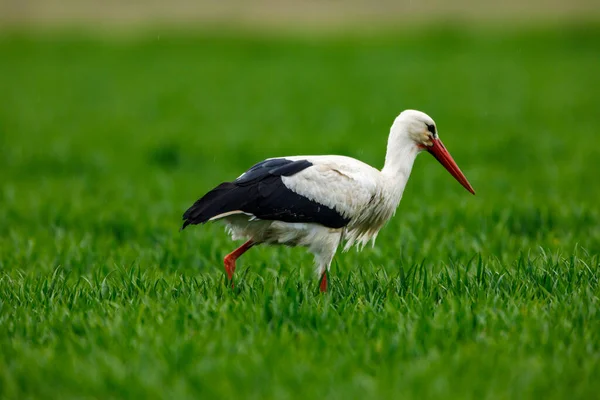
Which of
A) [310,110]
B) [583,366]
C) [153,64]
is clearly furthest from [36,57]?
[583,366]

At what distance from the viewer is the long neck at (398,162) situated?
17.6 feet

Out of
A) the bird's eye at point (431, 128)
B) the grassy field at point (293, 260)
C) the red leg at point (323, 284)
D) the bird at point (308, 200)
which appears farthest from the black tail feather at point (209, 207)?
the bird's eye at point (431, 128)

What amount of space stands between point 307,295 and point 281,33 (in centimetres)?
2900

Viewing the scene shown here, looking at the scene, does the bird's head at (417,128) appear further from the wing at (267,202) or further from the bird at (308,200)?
Answer: the wing at (267,202)

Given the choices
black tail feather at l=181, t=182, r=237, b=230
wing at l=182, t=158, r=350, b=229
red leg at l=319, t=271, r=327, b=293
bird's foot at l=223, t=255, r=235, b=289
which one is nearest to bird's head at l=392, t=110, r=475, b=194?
wing at l=182, t=158, r=350, b=229

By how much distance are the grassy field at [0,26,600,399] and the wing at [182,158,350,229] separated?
1.33 feet

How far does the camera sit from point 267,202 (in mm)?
4895

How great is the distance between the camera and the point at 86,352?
12.6 ft

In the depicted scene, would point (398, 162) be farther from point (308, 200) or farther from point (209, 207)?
point (209, 207)

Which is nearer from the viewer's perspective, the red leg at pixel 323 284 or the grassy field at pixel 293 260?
the grassy field at pixel 293 260

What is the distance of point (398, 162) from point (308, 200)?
2.53 feet

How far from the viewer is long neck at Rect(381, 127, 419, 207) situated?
536 cm

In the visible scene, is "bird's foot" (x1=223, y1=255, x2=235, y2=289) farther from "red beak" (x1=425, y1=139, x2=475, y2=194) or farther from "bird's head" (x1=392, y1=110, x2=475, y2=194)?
"red beak" (x1=425, y1=139, x2=475, y2=194)

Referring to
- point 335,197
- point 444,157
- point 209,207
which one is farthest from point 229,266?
point 444,157
